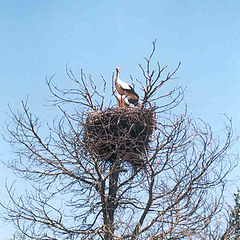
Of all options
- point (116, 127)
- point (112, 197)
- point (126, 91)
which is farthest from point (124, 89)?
point (112, 197)

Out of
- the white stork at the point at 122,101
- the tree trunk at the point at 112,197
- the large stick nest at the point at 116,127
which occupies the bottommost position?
the tree trunk at the point at 112,197

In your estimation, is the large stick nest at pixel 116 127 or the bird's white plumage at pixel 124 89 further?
the bird's white plumage at pixel 124 89

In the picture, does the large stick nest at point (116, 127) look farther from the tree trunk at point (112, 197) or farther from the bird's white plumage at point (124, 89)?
the bird's white plumage at point (124, 89)

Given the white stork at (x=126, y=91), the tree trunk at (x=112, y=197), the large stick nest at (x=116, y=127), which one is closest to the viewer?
the tree trunk at (x=112, y=197)

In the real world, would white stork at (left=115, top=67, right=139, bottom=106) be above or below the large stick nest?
above

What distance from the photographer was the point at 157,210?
6.47 metres

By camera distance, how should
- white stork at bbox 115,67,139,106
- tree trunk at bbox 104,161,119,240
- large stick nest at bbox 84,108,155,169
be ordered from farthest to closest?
1. white stork at bbox 115,67,139,106
2. large stick nest at bbox 84,108,155,169
3. tree trunk at bbox 104,161,119,240

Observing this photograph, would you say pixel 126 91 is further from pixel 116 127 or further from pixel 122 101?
pixel 116 127

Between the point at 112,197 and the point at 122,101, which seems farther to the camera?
the point at 122,101

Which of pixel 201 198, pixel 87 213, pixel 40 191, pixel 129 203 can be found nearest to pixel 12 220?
pixel 40 191

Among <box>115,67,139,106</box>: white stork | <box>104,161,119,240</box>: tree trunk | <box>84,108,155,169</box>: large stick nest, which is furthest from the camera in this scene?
<box>115,67,139,106</box>: white stork

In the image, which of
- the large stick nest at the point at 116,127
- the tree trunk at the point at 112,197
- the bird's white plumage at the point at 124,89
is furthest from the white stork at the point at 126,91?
the tree trunk at the point at 112,197

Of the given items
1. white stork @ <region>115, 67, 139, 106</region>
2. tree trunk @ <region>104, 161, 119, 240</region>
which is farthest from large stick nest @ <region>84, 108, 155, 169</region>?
white stork @ <region>115, 67, 139, 106</region>

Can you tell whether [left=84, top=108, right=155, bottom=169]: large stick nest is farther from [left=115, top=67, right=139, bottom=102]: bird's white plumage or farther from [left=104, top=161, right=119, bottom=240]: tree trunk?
[left=115, top=67, right=139, bottom=102]: bird's white plumage
